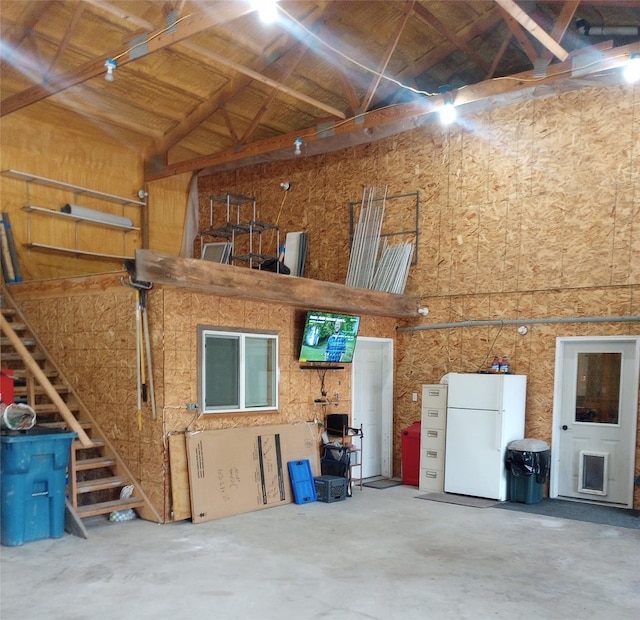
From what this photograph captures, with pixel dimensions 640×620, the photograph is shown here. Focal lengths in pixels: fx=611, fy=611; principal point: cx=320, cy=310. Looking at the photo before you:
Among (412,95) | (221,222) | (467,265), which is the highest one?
(412,95)

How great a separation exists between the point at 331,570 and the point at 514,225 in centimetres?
506

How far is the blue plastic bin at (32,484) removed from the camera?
5047 millimetres

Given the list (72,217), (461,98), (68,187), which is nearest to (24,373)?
(72,217)

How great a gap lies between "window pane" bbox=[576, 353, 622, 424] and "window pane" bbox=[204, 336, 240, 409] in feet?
13.5

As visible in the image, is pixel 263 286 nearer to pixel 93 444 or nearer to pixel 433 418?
pixel 93 444

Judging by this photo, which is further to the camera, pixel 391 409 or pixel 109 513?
pixel 391 409

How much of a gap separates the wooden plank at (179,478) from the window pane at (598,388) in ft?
15.3

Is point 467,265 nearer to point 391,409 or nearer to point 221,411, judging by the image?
point 391,409

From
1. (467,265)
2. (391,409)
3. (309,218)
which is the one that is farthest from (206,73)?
(391,409)

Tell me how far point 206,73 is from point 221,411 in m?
4.94

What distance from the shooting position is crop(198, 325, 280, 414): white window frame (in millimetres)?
6379

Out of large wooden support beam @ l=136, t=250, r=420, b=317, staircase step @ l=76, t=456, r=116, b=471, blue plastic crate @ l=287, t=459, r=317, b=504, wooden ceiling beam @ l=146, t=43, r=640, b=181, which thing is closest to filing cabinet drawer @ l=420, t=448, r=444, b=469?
blue plastic crate @ l=287, t=459, r=317, b=504

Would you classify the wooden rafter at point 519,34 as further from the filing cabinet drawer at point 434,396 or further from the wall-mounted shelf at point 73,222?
the wall-mounted shelf at point 73,222

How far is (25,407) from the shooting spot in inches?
205
